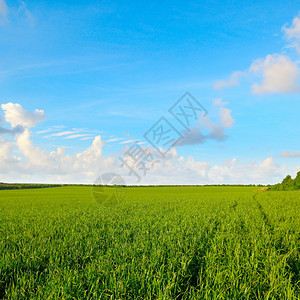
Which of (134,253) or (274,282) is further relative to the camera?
(134,253)

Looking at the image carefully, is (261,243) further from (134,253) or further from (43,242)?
(43,242)

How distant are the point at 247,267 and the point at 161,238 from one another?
283 cm

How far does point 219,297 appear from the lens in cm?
372

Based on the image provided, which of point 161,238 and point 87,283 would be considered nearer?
point 87,283

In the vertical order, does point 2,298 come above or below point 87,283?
below

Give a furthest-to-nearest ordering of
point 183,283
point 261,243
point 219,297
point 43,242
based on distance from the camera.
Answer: point 43,242 < point 261,243 < point 183,283 < point 219,297

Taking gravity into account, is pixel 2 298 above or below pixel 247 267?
below

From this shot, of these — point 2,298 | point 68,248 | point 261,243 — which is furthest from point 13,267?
point 261,243

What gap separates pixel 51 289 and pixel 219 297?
2791 mm

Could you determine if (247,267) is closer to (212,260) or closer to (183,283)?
(212,260)

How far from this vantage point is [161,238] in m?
7.21

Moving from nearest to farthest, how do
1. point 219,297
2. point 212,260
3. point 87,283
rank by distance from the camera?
1. point 219,297
2. point 87,283
3. point 212,260

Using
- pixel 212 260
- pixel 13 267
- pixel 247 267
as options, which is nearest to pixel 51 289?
pixel 13 267

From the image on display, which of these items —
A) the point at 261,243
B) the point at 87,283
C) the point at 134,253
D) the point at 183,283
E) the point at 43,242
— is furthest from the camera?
the point at 43,242
